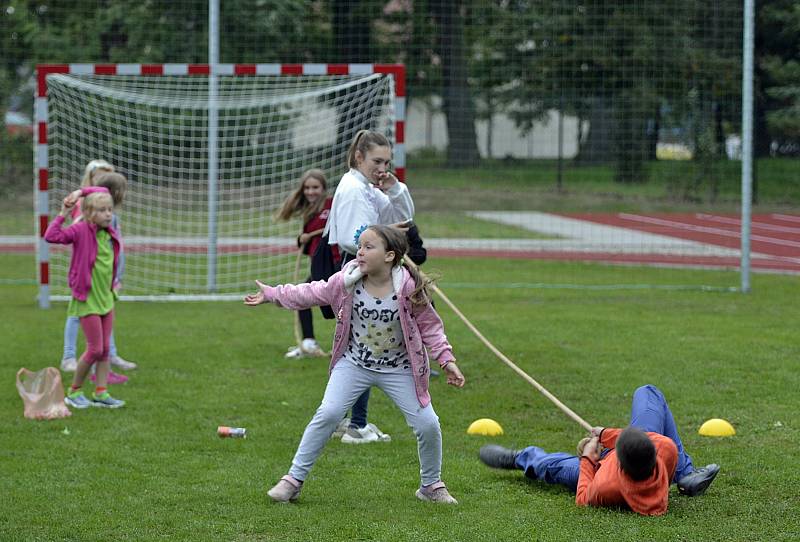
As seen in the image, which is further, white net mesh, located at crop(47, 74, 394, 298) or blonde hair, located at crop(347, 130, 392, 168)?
white net mesh, located at crop(47, 74, 394, 298)

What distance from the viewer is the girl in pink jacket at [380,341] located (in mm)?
5672

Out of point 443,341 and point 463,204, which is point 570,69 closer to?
point 463,204

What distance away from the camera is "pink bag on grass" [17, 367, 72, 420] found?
25.5 ft

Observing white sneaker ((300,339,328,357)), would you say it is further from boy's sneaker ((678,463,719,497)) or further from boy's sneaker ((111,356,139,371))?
boy's sneaker ((678,463,719,497))

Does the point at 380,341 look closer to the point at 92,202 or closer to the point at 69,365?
the point at 92,202

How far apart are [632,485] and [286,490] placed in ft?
5.61

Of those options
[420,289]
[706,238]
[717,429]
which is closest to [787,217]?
[706,238]

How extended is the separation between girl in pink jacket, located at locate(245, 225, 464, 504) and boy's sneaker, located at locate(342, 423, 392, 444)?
1327mm

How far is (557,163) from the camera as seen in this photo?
19.3 metres

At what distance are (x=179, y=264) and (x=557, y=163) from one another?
6775 mm

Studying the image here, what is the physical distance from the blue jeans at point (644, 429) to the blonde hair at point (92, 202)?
3.49 metres

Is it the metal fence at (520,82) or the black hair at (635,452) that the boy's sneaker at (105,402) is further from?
the metal fence at (520,82)

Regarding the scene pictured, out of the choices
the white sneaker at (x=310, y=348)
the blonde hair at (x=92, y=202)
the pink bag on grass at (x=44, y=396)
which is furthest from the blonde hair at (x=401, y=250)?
the white sneaker at (x=310, y=348)

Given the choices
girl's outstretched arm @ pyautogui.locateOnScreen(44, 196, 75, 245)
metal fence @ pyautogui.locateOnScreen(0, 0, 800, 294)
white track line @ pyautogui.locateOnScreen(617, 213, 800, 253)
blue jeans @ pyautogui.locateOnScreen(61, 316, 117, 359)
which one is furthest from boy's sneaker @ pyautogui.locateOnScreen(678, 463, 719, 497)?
white track line @ pyautogui.locateOnScreen(617, 213, 800, 253)
